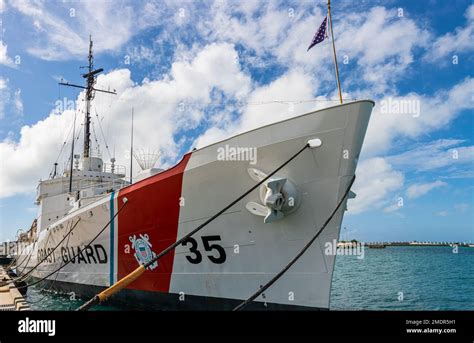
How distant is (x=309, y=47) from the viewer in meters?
6.60

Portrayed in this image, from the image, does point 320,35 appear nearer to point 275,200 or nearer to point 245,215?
point 275,200

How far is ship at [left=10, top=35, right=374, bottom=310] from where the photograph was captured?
19.7 ft

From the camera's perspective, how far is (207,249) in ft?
22.8

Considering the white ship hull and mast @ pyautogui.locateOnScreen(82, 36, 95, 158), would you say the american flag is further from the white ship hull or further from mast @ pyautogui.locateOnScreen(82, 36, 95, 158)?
mast @ pyautogui.locateOnScreen(82, 36, 95, 158)

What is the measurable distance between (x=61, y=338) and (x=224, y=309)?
2.89m

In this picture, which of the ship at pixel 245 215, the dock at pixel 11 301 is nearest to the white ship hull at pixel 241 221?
the ship at pixel 245 215

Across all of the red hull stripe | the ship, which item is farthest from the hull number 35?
the red hull stripe

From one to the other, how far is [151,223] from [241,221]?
226cm

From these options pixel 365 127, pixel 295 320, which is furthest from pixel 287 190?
pixel 295 320

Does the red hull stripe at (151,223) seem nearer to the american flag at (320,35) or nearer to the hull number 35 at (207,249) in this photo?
the hull number 35 at (207,249)

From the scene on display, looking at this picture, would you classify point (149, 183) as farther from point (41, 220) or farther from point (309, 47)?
point (41, 220)

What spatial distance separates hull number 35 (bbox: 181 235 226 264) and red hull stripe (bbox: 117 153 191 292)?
1.46 ft

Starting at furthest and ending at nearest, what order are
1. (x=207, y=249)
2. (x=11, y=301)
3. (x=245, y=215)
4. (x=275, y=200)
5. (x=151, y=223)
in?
(x=11, y=301) → (x=151, y=223) → (x=207, y=249) → (x=245, y=215) → (x=275, y=200)

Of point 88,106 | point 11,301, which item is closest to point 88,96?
point 88,106
